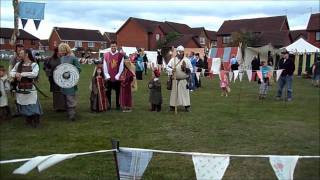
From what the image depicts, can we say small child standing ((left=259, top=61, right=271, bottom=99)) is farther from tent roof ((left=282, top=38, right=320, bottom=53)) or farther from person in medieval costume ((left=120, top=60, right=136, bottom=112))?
tent roof ((left=282, top=38, right=320, bottom=53))

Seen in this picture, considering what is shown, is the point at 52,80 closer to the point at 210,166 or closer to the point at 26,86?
the point at 26,86

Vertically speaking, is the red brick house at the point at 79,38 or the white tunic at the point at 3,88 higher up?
the red brick house at the point at 79,38

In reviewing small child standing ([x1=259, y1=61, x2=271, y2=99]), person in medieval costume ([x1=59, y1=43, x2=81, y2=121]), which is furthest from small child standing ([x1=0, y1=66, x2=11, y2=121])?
small child standing ([x1=259, y1=61, x2=271, y2=99])

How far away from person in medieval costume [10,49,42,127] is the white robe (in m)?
3.75

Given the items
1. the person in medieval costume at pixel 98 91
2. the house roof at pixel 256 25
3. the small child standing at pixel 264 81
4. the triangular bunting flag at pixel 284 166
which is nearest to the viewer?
the triangular bunting flag at pixel 284 166

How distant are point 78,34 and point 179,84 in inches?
3494

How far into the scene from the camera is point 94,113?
1152 cm

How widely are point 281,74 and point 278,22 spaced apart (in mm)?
54716

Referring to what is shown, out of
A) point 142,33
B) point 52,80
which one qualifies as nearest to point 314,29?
point 142,33

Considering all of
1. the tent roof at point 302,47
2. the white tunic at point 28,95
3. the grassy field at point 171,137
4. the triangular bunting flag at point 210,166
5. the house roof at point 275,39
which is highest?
the house roof at point 275,39

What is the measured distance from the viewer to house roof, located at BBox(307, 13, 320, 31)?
50.0m

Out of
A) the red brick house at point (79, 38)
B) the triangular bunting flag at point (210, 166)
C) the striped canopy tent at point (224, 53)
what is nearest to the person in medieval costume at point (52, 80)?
the triangular bunting flag at point (210, 166)

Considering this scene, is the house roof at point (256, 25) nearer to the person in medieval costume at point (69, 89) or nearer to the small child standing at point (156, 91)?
the small child standing at point (156, 91)

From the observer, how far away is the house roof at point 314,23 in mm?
50044
